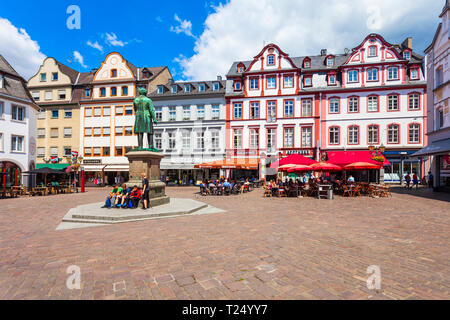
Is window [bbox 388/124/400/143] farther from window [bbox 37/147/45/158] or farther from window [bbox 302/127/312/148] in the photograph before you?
window [bbox 37/147/45/158]

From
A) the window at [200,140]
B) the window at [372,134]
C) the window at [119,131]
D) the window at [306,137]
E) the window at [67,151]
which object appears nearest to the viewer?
the window at [372,134]

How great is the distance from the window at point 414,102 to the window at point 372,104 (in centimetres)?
349

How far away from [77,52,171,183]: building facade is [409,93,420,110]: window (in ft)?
109

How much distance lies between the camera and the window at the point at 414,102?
1061 inches

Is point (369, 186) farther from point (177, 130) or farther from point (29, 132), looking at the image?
point (29, 132)

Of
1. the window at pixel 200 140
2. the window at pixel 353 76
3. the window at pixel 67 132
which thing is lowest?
the window at pixel 200 140

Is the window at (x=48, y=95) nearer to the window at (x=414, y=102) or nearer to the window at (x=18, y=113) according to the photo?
the window at (x=18, y=113)

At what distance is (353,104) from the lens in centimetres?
2855

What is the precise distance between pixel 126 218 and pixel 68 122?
33867mm

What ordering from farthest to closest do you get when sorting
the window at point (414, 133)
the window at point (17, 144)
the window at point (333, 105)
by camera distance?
the window at point (333, 105) < the window at point (414, 133) < the window at point (17, 144)

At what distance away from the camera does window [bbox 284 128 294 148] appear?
2963cm

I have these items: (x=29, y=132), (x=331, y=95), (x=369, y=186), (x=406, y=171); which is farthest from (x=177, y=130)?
(x=406, y=171)

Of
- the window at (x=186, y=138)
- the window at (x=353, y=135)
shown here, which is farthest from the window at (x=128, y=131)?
the window at (x=353, y=135)

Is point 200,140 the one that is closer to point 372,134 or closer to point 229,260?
point 372,134
